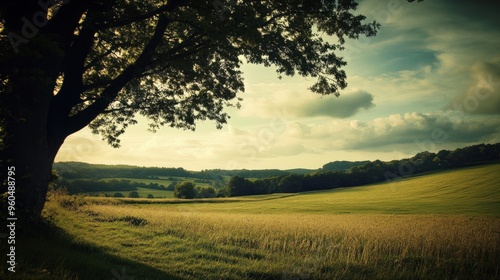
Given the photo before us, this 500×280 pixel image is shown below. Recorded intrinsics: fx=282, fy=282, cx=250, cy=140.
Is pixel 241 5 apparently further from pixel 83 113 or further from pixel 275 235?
pixel 275 235

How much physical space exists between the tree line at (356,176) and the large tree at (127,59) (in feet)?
285

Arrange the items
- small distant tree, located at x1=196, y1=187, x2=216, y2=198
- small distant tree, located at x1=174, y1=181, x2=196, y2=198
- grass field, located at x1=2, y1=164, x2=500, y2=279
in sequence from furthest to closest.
Result: small distant tree, located at x1=196, y1=187, x2=216, y2=198, small distant tree, located at x1=174, y1=181, x2=196, y2=198, grass field, located at x1=2, y1=164, x2=500, y2=279

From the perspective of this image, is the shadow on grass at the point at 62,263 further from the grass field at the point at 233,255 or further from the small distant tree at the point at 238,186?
the small distant tree at the point at 238,186

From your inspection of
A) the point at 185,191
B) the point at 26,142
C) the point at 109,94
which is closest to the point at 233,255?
the point at 26,142

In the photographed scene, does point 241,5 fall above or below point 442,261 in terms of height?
above

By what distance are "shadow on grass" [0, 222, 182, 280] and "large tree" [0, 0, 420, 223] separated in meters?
1.29

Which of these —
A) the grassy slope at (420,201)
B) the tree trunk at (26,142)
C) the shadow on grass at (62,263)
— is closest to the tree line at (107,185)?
the grassy slope at (420,201)

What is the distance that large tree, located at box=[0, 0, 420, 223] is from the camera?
319 inches

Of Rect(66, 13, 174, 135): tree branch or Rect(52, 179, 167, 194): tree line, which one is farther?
Rect(52, 179, 167, 194): tree line

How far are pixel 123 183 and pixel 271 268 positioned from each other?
96221 millimetres

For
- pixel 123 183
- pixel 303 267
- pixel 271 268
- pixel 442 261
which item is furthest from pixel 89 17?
pixel 123 183

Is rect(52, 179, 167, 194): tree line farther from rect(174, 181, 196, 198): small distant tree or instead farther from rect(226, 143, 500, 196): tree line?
rect(226, 143, 500, 196): tree line

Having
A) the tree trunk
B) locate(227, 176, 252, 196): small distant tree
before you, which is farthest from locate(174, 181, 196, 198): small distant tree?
the tree trunk

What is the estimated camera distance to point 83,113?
1075 centimetres
